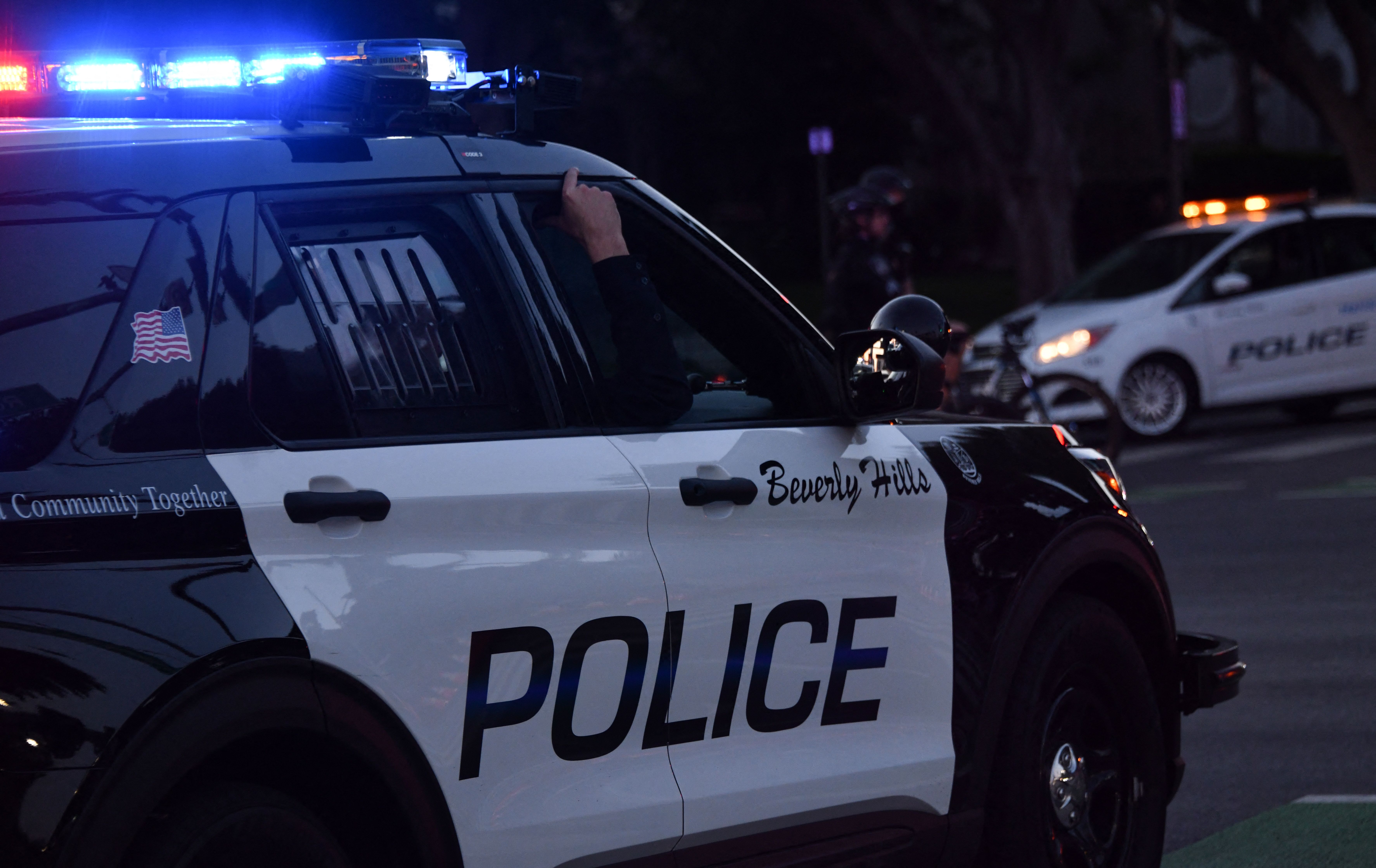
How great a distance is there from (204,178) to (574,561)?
870 millimetres

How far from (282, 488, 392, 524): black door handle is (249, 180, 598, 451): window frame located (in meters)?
0.10

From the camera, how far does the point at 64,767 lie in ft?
8.57

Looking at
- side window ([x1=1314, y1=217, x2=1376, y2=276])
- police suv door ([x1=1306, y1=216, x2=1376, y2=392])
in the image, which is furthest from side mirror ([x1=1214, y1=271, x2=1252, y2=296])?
side window ([x1=1314, y1=217, x2=1376, y2=276])

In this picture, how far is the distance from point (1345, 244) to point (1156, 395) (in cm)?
216

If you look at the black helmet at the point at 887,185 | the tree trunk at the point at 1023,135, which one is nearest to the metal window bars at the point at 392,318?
the black helmet at the point at 887,185

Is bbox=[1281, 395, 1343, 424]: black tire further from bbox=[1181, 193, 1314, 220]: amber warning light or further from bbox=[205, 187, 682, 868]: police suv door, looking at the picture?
bbox=[205, 187, 682, 868]: police suv door

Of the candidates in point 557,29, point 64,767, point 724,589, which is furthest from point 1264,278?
point 557,29

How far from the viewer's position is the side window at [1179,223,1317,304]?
53.5ft

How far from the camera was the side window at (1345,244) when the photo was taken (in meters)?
16.5

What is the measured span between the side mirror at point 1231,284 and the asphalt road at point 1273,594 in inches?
48.4

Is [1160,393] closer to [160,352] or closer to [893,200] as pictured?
[893,200]

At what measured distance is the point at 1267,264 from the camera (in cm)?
1642

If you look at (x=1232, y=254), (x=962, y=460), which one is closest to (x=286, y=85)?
(x=962, y=460)

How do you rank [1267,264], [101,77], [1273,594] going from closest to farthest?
1. [101,77]
2. [1273,594]
3. [1267,264]
